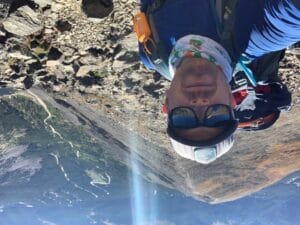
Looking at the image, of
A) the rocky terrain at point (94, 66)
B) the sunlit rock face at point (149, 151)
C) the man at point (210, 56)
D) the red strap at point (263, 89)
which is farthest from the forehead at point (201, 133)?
the sunlit rock face at point (149, 151)

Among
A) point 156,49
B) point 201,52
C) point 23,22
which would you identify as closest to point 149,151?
point 23,22

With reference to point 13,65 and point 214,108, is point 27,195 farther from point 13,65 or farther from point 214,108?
point 214,108

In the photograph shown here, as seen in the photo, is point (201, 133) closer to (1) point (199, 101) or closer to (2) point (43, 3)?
(1) point (199, 101)

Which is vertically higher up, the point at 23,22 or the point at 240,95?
the point at 23,22

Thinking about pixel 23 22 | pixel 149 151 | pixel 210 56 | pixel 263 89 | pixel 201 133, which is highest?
pixel 149 151

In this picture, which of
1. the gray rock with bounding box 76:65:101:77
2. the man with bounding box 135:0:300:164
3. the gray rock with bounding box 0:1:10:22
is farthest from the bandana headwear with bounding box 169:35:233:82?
the gray rock with bounding box 76:65:101:77

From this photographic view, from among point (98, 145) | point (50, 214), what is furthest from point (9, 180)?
point (50, 214)

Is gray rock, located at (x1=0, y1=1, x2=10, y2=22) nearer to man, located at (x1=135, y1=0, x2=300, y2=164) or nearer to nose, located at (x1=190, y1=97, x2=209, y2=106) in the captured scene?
man, located at (x1=135, y1=0, x2=300, y2=164)
